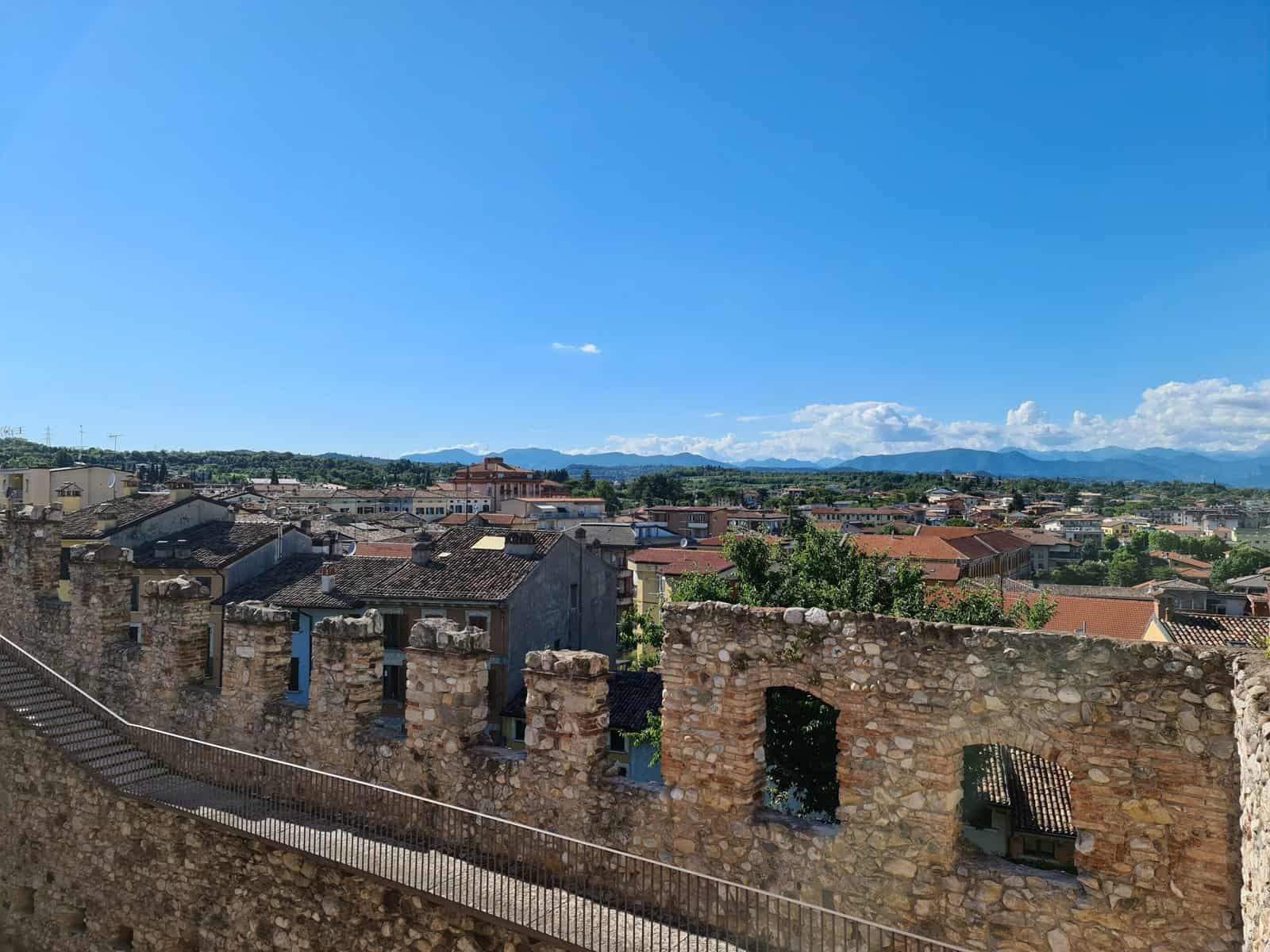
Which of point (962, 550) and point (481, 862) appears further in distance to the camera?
point (962, 550)

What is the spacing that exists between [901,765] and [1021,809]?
46.2 ft

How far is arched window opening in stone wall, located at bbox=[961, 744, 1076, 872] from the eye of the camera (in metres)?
19.2

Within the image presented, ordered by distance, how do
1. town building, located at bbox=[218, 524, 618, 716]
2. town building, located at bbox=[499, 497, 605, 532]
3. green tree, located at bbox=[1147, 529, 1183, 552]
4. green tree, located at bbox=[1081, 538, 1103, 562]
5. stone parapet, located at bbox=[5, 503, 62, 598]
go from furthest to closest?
green tree, located at bbox=[1081, 538, 1103, 562] < green tree, located at bbox=[1147, 529, 1183, 552] < town building, located at bbox=[499, 497, 605, 532] < town building, located at bbox=[218, 524, 618, 716] < stone parapet, located at bbox=[5, 503, 62, 598]

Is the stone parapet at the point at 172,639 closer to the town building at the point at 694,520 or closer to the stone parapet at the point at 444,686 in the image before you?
the stone parapet at the point at 444,686

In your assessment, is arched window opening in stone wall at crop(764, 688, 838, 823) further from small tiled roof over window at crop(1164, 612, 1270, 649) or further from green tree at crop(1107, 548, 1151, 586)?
green tree at crop(1107, 548, 1151, 586)

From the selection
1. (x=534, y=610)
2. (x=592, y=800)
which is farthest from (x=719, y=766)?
(x=534, y=610)

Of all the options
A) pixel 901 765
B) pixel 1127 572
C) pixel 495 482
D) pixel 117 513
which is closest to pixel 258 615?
pixel 901 765

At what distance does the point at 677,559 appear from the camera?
67.3 meters

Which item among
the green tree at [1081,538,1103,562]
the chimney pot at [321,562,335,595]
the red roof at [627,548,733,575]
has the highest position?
the chimney pot at [321,562,335,595]

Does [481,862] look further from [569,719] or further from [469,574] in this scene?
[469,574]

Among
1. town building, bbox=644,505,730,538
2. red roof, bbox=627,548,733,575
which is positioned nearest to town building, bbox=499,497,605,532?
town building, bbox=644,505,730,538

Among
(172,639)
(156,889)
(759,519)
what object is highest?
(172,639)

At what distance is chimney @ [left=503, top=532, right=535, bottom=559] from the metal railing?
13.7 metres

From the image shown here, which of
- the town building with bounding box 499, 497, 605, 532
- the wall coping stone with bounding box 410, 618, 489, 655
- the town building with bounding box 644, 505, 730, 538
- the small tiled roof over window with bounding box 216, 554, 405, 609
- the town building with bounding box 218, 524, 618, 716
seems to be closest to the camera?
the wall coping stone with bounding box 410, 618, 489, 655
